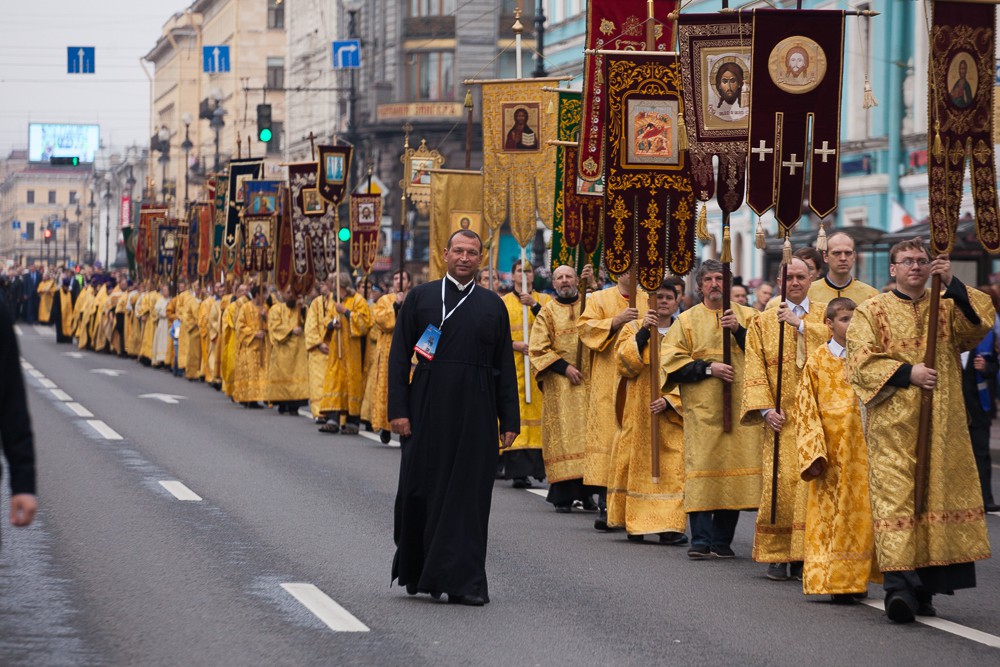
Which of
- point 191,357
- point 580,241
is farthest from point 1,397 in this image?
point 191,357

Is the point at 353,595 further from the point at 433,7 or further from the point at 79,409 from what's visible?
the point at 433,7

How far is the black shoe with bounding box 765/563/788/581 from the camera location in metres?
10.8

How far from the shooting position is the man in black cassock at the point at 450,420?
31.3 ft

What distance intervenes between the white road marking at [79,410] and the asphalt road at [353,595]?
686cm

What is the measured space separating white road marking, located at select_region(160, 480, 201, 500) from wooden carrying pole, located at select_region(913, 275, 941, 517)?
6.39 meters

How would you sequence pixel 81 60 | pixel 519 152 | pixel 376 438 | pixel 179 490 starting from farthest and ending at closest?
pixel 81 60 < pixel 376 438 < pixel 519 152 < pixel 179 490

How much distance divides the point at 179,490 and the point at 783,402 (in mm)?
5374

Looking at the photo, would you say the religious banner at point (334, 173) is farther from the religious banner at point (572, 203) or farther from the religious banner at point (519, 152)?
the religious banner at point (572, 203)

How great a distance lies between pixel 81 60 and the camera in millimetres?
50844

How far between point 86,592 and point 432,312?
222cm

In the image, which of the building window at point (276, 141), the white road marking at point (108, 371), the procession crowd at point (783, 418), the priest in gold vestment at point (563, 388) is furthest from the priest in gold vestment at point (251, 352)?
the building window at point (276, 141)

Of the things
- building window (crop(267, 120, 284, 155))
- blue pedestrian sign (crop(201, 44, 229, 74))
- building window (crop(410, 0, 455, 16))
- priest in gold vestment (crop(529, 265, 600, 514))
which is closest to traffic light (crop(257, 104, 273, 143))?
priest in gold vestment (crop(529, 265, 600, 514))

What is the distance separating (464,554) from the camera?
→ 31.2 ft

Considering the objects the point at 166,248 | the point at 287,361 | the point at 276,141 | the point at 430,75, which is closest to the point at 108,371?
the point at 166,248
